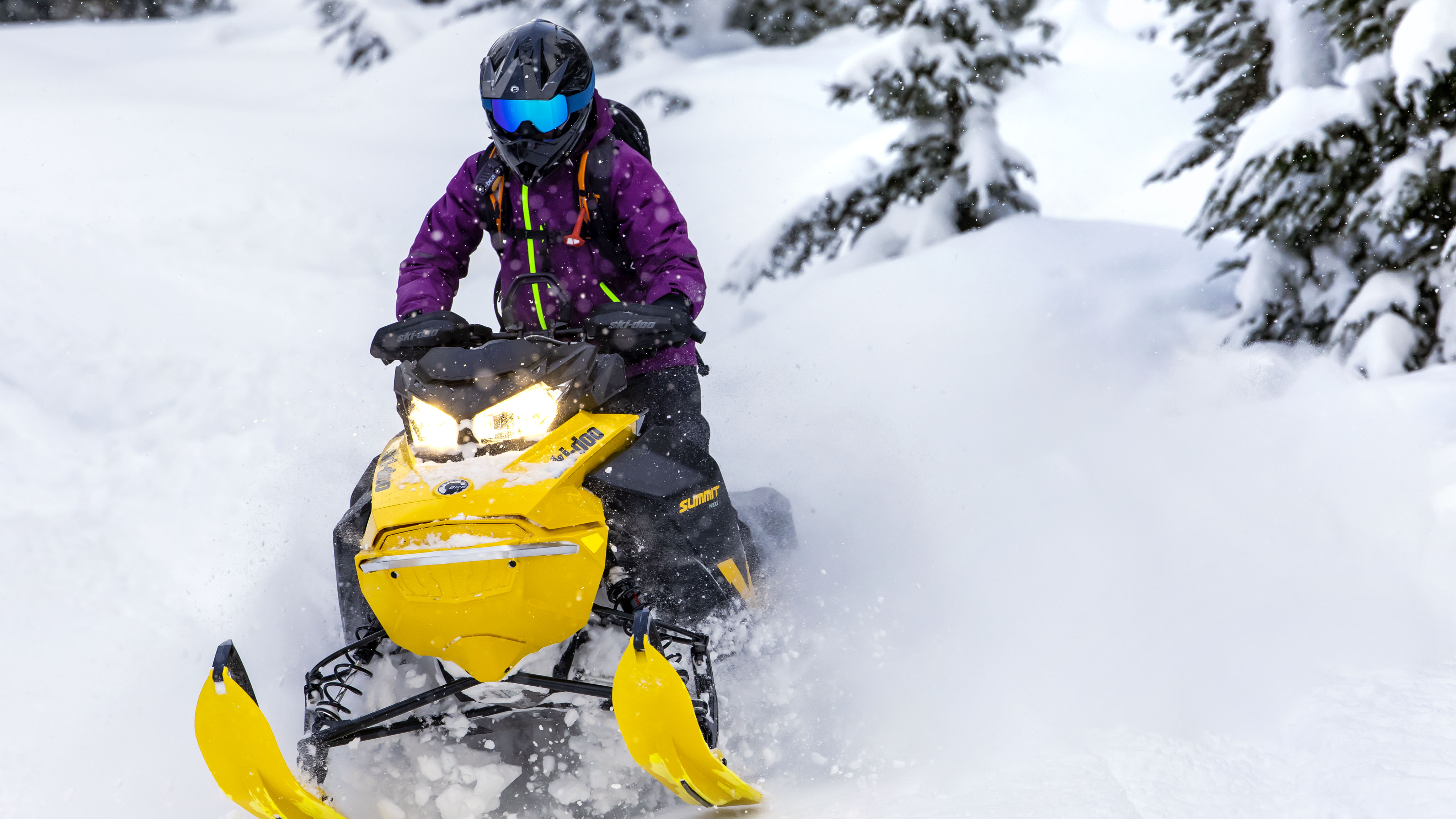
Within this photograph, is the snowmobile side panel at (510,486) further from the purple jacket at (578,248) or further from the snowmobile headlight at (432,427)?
the purple jacket at (578,248)

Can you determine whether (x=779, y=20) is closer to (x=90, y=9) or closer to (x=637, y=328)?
(x=90, y=9)

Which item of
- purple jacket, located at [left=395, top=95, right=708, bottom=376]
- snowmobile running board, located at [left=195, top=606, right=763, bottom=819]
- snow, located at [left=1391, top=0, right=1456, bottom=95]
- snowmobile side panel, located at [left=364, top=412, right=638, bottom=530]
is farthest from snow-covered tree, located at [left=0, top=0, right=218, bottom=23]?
snow, located at [left=1391, top=0, right=1456, bottom=95]

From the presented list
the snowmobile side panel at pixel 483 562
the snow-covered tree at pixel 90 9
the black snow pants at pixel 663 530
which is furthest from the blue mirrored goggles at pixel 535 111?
the snow-covered tree at pixel 90 9

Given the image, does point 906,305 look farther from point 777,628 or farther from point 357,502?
point 357,502

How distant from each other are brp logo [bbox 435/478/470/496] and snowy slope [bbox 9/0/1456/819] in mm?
1198

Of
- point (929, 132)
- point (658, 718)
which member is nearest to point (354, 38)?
point (929, 132)

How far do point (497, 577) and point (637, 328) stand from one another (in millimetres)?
832

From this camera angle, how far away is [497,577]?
8.07ft

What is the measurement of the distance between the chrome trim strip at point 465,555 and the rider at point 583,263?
39 cm

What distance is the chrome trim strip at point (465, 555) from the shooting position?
7.98ft

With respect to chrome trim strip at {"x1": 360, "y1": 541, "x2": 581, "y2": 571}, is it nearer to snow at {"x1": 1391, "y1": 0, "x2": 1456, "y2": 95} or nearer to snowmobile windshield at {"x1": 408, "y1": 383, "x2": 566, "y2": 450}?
snowmobile windshield at {"x1": 408, "y1": 383, "x2": 566, "y2": 450}

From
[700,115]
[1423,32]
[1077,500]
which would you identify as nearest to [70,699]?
[1077,500]

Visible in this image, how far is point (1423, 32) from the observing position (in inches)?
208

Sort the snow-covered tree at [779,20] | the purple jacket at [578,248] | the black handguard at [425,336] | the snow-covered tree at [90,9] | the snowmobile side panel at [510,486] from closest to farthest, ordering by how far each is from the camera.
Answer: the snowmobile side panel at [510,486] < the black handguard at [425,336] < the purple jacket at [578,248] < the snow-covered tree at [779,20] < the snow-covered tree at [90,9]
